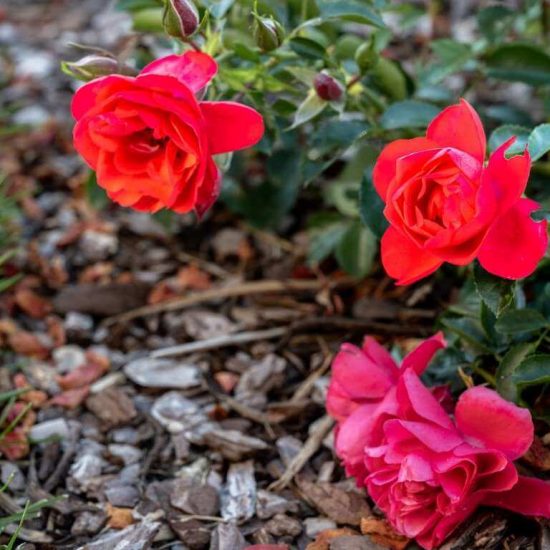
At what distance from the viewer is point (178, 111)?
0.90 m

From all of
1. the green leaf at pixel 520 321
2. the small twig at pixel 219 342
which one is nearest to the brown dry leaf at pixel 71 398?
the small twig at pixel 219 342

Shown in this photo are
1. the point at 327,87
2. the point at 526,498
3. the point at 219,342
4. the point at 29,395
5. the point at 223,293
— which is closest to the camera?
the point at 526,498

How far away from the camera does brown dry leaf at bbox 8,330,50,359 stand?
1.39 m

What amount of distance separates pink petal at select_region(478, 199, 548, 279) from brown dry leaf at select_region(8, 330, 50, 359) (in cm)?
76

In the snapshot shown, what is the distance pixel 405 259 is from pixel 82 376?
0.60 meters

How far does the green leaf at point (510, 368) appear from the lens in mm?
1004

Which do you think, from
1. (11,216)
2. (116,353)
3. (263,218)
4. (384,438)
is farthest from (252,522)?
(11,216)

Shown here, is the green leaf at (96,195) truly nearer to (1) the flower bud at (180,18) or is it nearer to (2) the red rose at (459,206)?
(1) the flower bud at (180,18)

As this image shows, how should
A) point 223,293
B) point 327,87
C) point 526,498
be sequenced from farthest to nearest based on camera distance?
point 223,293, point 327,87, point 526,498

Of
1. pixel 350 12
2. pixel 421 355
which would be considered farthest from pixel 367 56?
pixel 421 355

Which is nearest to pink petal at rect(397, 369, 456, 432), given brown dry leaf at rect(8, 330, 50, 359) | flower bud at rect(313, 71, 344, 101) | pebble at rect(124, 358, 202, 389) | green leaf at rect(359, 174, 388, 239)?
green leaf at rect(359, 174, 388, 239)

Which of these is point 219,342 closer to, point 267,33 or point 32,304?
point 32,304

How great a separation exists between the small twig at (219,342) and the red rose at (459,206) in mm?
502

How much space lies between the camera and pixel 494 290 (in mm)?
941
